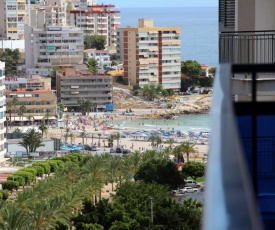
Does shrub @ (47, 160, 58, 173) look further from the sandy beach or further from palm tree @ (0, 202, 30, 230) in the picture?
palm tree @ (0, 202, 30, 230)

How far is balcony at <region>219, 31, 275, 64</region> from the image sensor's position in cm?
666

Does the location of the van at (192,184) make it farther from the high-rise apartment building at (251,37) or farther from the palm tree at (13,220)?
the high-rise apartment building at (251,37)

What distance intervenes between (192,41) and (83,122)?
352 ft

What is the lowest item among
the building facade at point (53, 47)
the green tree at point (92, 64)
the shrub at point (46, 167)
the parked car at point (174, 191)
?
the shrub at point (46, 167)

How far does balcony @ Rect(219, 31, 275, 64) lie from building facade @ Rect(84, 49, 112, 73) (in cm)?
7556

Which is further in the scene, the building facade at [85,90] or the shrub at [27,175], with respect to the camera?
the building facade at [85,90]

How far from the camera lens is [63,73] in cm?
7344

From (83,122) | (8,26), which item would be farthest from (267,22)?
(8,26)

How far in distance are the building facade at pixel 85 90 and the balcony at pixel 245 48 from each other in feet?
212

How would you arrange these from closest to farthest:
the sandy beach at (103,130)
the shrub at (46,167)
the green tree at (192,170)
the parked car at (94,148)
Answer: the green tree at (192,170) → the shrub at (46,167) → the parked car at (94,148) → the sandy beach at (103,130)

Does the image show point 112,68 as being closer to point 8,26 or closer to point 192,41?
point 8,26

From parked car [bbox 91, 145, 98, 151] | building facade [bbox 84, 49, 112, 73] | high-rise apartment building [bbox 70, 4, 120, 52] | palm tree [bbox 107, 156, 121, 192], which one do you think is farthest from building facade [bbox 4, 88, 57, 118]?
palm tree [bbox 107, 156, 121, 192]

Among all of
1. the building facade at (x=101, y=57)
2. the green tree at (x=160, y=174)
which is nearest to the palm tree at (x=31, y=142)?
the green tree at (x=160, y=174)

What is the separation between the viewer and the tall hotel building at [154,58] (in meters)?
79.3
